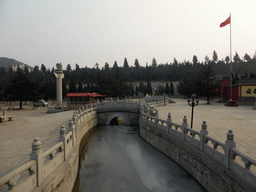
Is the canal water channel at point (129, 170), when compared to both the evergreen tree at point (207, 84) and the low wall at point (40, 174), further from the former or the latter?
the evergreen tree at point (207, 84)

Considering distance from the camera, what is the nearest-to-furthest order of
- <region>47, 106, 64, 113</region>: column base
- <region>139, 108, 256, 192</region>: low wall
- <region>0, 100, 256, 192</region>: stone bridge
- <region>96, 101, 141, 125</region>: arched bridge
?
<region>0, 100, 256, 192</region>: stone bridge, <region>139, 108, 256, 192</region>: low wall, <region>96, 101, 141, 125</region>: arched bridge, <region>47, 106, 64, 113</region>: column base

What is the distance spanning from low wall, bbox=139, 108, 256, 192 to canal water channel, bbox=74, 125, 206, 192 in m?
0.71

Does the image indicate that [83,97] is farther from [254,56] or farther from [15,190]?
[254,56]

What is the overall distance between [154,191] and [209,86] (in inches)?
1279

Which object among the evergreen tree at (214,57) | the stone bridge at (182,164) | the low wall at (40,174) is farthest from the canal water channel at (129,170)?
→ the evergreen tree at (214,57)

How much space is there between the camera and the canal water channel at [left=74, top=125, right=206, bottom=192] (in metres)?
8.90

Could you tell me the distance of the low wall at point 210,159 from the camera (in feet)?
18.0

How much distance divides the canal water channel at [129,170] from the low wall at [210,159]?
71 centimetres

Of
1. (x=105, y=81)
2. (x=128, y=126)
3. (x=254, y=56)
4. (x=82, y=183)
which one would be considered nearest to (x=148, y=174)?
(x=82, y=183)

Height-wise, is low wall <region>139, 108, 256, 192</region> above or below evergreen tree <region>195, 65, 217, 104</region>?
below

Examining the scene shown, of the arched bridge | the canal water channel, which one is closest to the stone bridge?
the canal water channel

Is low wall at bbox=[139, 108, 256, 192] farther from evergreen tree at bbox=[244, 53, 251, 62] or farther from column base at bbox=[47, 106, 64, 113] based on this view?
evergreen tree at bbox=[244, 53, 251, 62]

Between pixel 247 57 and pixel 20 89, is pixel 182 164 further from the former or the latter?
pixel 247 57

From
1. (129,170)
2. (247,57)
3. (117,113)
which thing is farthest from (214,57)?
(129,170)
